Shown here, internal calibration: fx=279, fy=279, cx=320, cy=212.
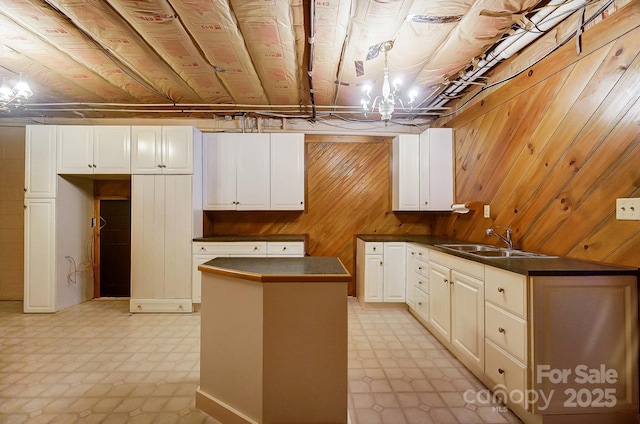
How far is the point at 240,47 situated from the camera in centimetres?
231

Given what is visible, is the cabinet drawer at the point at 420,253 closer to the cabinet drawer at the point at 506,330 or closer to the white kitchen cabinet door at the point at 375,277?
the white kitchen cabinet door at the point at 375,277

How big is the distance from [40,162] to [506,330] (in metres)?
4.90

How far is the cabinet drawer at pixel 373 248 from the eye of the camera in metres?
3.44

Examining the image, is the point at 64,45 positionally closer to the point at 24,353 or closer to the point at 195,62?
the point at 195,62

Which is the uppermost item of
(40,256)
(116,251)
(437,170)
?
(437,170)

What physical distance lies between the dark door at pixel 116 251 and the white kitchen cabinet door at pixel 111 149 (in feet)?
4.15

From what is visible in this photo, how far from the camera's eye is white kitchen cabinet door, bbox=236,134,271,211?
367 cm

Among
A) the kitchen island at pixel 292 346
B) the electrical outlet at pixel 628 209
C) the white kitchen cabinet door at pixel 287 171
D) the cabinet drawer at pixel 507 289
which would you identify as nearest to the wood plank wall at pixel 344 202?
the white kitchen cabinet door at pixel 287 171

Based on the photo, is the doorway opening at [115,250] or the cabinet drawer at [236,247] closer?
the cabinet drawer at [236,247]

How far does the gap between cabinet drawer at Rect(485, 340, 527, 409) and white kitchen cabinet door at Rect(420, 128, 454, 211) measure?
1976mm

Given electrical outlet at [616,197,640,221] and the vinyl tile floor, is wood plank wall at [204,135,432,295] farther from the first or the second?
electrical outlet at [616,197,640,221]

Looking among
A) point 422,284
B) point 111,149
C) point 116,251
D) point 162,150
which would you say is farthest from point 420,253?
point 116,251

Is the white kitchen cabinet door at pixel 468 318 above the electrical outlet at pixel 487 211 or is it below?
below

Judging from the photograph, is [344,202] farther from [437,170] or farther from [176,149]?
[176,149]
